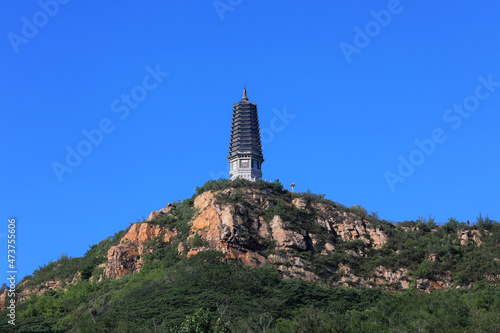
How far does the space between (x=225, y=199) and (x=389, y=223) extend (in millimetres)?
23604

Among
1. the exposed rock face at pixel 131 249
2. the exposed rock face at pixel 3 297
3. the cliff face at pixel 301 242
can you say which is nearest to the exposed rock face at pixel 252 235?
the exposed rock face at pixel 131 249

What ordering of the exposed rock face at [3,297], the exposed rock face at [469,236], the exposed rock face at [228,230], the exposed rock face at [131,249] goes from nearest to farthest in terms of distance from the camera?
the exposed rock face at [228,230] < the exposed rock face at [131,249] < the exposed rock face at [469,236] < the exposed rock face at [3,297]

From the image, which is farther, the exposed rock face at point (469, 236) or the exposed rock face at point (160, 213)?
the exposed rock face at point (160, 213)

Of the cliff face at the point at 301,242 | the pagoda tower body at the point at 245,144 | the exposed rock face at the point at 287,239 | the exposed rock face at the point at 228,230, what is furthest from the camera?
the pagoda tower body at the point at 245,144

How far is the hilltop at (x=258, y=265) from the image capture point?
83.9m

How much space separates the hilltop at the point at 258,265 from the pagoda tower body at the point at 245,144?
33.1ft

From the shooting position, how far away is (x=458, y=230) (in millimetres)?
103062

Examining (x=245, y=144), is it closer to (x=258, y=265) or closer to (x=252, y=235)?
(x=252, y=235)

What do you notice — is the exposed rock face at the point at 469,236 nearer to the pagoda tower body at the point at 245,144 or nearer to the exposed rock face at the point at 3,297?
the pagoda tower body at the point at 245,144

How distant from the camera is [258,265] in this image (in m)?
93.7

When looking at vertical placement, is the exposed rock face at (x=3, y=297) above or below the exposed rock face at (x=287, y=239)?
below

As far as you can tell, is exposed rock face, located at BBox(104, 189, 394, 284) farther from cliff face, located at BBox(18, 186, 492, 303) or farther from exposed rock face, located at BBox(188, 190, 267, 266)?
cliff face, located at BBox(18, 186, 492, 303)

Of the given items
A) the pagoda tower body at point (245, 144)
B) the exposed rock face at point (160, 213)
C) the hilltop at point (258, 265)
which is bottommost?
the hilltop at point (258, 265)

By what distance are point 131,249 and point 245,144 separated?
28.8 meters
